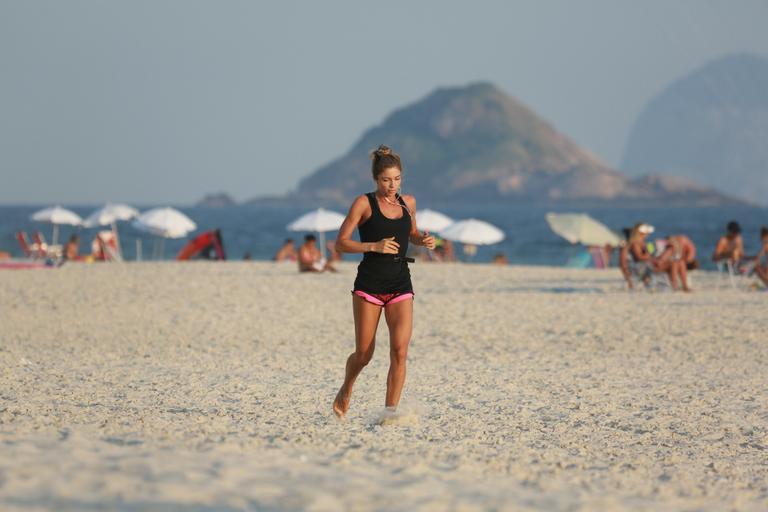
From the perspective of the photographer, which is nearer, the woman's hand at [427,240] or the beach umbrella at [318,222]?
the woman's hand at [427,240]

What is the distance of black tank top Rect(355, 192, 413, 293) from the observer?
477cm

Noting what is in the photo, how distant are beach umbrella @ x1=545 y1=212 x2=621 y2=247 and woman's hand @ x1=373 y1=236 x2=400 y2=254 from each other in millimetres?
16281

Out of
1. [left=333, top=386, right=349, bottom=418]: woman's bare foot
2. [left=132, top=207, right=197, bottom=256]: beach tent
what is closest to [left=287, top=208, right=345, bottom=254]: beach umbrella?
[left=132, top=207, right=197, bottom=256]: beach tent

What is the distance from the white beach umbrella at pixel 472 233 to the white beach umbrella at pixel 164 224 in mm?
6216

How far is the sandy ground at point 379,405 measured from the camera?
358cm

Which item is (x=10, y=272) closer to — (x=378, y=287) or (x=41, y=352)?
(x=41, y=352)

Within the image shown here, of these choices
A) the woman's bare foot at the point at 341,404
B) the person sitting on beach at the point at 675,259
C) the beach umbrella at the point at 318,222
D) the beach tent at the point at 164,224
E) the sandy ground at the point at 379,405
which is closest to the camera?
the sandy ground at the point at 379,405

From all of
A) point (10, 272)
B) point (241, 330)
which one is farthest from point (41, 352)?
point (10, 272)

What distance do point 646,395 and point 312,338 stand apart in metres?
4.14

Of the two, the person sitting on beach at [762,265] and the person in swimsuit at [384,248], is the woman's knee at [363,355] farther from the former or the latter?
the person sitting on beach at [762,265]

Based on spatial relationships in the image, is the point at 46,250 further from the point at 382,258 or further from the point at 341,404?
the point at 382,258

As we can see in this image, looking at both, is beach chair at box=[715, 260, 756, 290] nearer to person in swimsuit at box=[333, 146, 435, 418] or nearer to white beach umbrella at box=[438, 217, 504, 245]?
white beach umbrella at box=[438, 217, 504, 245]

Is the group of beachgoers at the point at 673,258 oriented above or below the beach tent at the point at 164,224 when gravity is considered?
below

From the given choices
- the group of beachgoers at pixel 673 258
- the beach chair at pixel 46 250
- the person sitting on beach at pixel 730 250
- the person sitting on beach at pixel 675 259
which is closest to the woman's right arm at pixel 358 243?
the group of beachgoers at pixel 673 258
